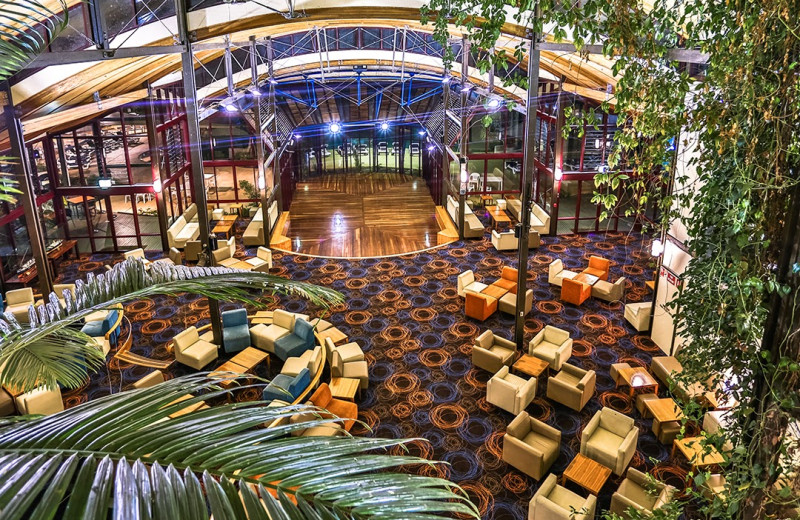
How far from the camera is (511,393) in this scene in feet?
23.9

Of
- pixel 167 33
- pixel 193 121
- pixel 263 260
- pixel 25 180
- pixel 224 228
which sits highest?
pixel 167 33

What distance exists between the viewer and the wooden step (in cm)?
1388

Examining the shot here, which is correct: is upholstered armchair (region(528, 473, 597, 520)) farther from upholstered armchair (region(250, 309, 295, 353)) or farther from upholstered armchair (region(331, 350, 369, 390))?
upholstered armchair (region(250, 309, 295, 353))

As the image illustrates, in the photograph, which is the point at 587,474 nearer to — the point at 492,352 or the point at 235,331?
the point at 492,352

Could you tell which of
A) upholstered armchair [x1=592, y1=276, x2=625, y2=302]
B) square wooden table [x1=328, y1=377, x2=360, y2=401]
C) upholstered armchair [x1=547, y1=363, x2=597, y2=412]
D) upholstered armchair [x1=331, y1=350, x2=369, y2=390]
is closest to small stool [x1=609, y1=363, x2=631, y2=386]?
upholstered armchair [x1=547, y1=363, x2=597, y2=412]

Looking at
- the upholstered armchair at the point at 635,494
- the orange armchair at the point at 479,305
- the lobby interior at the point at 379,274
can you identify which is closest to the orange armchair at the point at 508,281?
the lobby interior at the point at 379,274

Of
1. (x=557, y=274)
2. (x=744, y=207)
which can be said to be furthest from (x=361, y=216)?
(x=744, y=207)

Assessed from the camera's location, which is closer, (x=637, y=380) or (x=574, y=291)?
(x=637, y=380)

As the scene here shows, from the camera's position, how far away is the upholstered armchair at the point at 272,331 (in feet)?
29.5

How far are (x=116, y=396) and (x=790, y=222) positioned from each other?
8.97ft

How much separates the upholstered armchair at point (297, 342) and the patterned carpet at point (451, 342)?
912 mm

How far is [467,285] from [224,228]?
24.5 feet

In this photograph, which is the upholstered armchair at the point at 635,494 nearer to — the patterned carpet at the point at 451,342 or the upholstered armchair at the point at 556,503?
the upholstered armchair at the point at 556,503

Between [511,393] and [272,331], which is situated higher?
[272,331]
